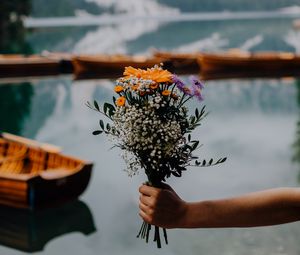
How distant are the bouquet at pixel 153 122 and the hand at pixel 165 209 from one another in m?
0.09

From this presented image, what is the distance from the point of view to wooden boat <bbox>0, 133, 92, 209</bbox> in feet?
31.4

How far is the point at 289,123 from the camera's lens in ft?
67.0

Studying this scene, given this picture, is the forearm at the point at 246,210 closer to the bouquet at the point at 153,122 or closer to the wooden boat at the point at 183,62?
the bouquet at the point at 153,122

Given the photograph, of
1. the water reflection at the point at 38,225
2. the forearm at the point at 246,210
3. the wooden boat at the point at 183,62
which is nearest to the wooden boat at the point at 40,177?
the water reflection at the point at 38,225

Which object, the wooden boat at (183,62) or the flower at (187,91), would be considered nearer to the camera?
the flower at (187,91)

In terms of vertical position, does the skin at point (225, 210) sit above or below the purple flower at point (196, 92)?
below

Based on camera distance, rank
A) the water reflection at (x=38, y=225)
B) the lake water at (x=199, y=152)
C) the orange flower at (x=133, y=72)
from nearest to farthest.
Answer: the orange flower at (x=133, y=72), the lake water at (x=199, y=152), the water reflection at (x=38, y=225)

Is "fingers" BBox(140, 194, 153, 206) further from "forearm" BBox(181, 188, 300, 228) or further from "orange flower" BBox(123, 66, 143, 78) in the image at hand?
"orange flower" BBox(123, 66, 143, 78)

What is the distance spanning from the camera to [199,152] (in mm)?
15539

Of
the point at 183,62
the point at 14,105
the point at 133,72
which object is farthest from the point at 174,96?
the point at 183,62

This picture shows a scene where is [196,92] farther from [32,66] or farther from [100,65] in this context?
[32,66]

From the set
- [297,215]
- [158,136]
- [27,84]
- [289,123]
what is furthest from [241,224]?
[27,84]

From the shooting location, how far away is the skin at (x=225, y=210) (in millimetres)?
2184

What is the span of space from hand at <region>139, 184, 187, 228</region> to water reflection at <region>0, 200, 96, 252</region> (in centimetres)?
709
